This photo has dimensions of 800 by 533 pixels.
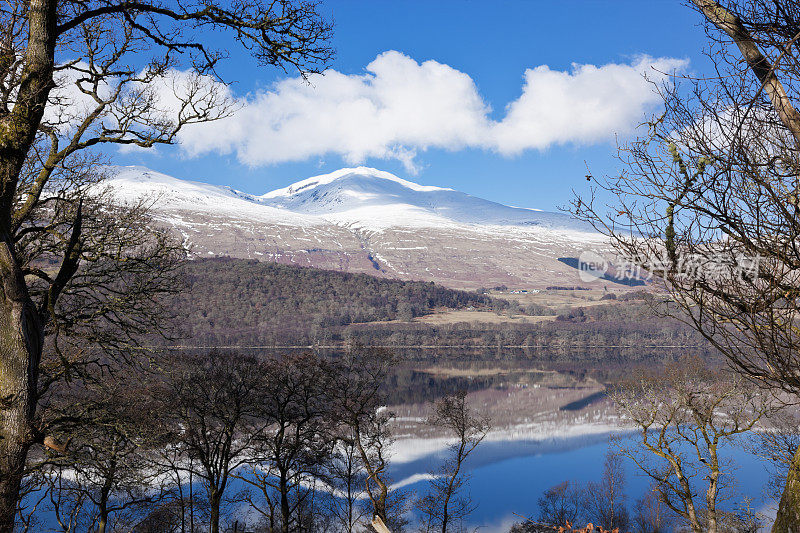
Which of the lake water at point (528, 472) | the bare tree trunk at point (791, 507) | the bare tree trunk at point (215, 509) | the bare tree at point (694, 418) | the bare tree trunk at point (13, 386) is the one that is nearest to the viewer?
the bare tree trunk at point (791, 507)

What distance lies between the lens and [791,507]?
4375 millimetres

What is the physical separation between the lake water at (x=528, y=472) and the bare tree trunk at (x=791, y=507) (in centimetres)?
5254

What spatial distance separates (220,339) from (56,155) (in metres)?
147

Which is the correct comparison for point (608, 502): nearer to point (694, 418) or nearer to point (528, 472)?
point (528, 472)

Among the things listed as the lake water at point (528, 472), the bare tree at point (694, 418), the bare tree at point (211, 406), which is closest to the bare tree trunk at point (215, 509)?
the bare tree at point (211, 406)

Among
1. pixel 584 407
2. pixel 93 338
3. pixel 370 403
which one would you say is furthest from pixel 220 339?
pixel 93 338

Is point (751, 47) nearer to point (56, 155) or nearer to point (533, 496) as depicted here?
point (56, 155)

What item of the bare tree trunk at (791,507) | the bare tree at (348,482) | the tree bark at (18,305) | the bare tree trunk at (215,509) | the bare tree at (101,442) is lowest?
the bare tree at (348,482)

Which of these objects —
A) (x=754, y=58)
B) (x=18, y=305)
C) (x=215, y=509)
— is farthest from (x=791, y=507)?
(x=215, y=509)

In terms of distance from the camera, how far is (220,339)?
477 ft

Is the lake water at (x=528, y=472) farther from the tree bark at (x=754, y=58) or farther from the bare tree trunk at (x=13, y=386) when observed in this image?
the tree bark at (x=754, y=58)

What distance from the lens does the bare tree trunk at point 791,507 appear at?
4332mm

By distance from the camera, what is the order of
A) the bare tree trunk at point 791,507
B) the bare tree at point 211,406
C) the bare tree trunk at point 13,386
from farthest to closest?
the bare tree at point 211,406 → the bare tree trunk at point 13,386 → the bare tree trunk at point 791,507

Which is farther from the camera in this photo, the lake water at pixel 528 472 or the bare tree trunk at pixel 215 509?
the lake water at pixel 528 472
